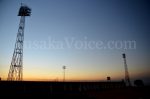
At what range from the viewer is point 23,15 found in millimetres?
44594
